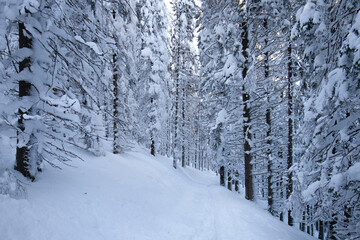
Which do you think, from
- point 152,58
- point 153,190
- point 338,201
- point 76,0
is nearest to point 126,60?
point 152,58

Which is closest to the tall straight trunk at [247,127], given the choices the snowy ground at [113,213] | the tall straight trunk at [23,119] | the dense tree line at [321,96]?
the dense tree line at [321,96]

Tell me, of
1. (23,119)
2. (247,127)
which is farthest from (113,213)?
(247,127)

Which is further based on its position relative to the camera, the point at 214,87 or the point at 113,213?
the point at 214,87

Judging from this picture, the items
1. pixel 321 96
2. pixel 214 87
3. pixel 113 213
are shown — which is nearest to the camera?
pixel 321 96

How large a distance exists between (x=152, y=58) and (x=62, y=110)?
56.1 ft

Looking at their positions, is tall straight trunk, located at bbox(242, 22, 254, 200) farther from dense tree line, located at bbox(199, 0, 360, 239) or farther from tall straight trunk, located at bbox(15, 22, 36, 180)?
tall straight trunk, located at bbox(15, 22, 36, 180)

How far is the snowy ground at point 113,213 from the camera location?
412 cm

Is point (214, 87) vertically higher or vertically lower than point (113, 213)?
higher

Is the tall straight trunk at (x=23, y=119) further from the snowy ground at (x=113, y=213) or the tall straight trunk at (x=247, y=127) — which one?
the tall straight trunk at (x=247, y=127)

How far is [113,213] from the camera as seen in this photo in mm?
6266

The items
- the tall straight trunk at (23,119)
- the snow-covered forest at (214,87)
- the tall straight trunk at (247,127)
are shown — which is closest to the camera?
the snow-covered forest at (214,87)

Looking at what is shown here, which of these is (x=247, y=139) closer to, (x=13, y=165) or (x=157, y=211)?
(x=157, y=211)

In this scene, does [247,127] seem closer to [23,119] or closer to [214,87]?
[214,87]

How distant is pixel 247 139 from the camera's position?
977 centimetres
